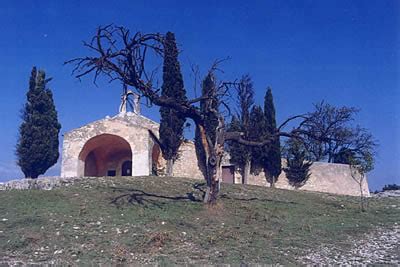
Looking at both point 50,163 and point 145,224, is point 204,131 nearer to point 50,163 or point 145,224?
point 145,224

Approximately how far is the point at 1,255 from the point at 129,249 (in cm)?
311

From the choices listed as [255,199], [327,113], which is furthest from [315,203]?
[327,113]

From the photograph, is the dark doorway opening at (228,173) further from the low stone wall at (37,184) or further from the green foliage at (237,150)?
the low stone wall at (37,184)

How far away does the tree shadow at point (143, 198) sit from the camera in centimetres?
1627

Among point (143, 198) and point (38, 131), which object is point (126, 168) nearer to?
point (38, 131)

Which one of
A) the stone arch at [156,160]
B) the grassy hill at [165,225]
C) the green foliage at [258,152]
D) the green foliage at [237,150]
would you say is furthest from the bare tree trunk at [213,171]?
the green foliage at [237,150]

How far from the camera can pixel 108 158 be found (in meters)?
31.9

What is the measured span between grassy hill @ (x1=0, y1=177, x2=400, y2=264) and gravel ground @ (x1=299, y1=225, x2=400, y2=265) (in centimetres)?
29

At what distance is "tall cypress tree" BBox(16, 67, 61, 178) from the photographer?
2750 cm

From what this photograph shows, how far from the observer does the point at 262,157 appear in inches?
1162

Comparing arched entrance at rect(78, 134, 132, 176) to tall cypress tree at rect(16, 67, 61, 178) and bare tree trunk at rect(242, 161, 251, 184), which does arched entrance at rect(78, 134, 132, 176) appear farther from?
bare tree trunk at rect(242, 161, 251, 184)

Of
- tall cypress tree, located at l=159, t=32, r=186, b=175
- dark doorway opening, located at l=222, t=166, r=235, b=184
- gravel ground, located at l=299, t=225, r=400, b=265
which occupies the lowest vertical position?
gravel ground, located at l=299, t=225, r=400, b=265

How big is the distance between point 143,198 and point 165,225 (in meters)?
3.82

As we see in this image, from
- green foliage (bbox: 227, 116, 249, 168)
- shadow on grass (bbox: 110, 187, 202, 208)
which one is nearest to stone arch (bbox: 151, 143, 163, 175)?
green foliage (bbox: 227, 116, 249, 168)
